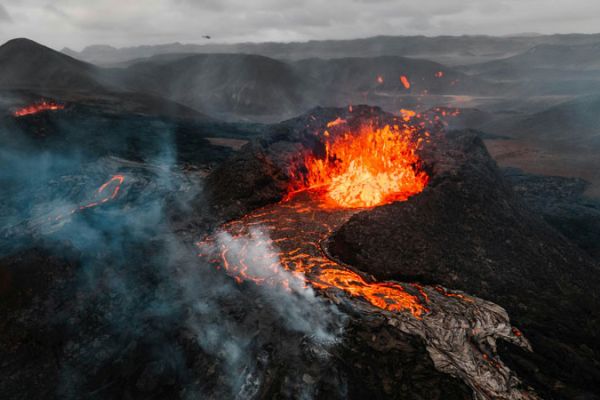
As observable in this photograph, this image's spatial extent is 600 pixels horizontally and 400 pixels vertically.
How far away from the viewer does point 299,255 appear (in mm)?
7262

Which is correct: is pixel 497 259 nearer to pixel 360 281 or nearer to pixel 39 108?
pixel 360 281

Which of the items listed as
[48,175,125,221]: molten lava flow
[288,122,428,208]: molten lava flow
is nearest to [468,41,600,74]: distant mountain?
[288,122,428,208]: molten lava flow

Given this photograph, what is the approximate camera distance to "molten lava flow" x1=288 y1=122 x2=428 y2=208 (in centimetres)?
930

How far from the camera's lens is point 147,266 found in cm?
709

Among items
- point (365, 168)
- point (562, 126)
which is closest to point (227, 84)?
point (562, 126)

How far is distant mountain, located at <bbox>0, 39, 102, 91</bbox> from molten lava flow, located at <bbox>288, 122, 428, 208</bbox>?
39081 mm

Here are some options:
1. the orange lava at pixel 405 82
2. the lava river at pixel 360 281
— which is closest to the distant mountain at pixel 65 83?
the lava river at pixel 360 281

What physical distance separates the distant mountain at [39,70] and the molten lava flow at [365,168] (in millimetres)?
39081

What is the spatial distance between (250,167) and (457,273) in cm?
585

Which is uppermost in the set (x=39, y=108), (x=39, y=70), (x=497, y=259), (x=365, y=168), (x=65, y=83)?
(x=39, y=70)

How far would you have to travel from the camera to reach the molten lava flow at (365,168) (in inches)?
366

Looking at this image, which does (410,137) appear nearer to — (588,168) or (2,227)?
(2,227)

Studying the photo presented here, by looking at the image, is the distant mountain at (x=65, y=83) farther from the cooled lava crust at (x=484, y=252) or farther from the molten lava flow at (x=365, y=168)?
the cooled lava crust at (x=484, y=252)

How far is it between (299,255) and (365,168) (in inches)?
170
